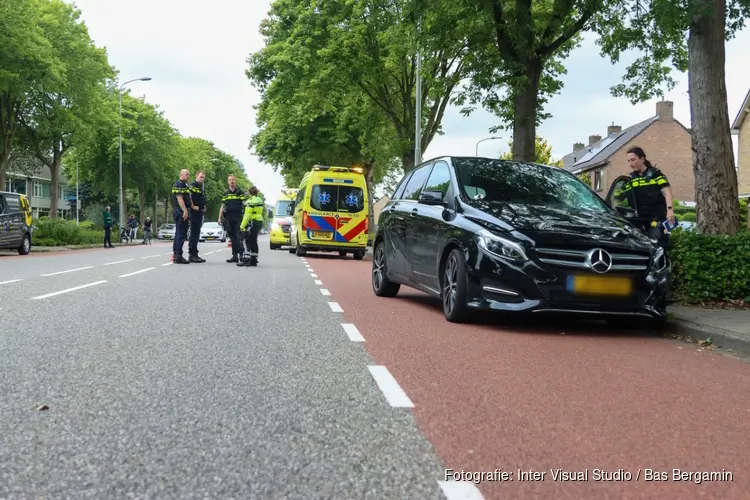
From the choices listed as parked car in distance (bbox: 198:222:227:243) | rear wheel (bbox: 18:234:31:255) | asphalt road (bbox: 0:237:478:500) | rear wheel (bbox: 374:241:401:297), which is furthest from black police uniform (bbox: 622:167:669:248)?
parked car in distance (bbox: 198:222:227:243)

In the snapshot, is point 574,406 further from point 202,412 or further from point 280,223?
point 280,223

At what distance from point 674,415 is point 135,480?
9.47 feet

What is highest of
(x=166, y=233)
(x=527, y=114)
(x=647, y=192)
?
(x=527, y=114)

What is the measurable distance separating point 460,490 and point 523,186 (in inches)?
236

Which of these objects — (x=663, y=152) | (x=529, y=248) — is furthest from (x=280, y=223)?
(x=663, y=152)

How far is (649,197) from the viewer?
899cm

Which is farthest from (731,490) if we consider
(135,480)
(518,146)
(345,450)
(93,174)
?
(93,174)

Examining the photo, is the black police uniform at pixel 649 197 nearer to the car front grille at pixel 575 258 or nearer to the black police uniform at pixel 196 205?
the car front grille at pixel 575 258

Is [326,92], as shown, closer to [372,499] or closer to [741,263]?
[741,263]

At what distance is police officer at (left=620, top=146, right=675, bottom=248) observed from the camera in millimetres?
8906

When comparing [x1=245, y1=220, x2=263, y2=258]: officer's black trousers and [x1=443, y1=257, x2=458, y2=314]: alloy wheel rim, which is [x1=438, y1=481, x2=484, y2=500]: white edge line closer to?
[x1=443, y1=257, x2=458, y2=314]: alloy wheel rim

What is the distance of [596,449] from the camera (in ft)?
11.0

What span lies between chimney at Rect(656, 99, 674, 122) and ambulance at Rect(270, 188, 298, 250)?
34305 mm

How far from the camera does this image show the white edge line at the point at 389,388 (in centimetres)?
416
